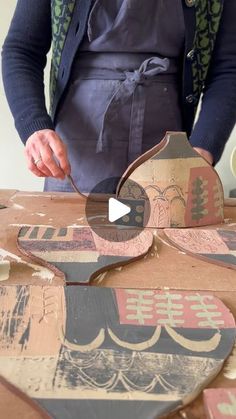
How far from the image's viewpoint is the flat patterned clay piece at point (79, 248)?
0.43m

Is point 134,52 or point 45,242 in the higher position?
point 134,52

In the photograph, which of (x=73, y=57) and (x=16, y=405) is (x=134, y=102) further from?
(x=16, y=405)

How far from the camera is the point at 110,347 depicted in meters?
0.30

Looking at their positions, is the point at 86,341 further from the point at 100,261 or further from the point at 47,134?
the point at 47,134

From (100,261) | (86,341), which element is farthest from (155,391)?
(100,261)

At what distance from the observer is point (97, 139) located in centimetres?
75

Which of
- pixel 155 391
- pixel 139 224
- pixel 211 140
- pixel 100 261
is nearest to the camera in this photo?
pixel 155 391

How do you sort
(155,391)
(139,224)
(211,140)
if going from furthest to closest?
(211,140) < (139,224) < (155,391)

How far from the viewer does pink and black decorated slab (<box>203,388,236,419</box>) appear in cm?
24

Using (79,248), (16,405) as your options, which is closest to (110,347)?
(16,405)

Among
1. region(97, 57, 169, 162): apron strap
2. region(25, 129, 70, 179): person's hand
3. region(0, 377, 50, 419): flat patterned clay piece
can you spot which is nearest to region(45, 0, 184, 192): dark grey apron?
region(97, 57, 169, 162): apron strap

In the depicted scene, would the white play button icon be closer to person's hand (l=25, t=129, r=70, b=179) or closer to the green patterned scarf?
person's hand (l=25, t=129, r=70, b=179)

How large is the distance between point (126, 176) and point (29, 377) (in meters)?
0.35
